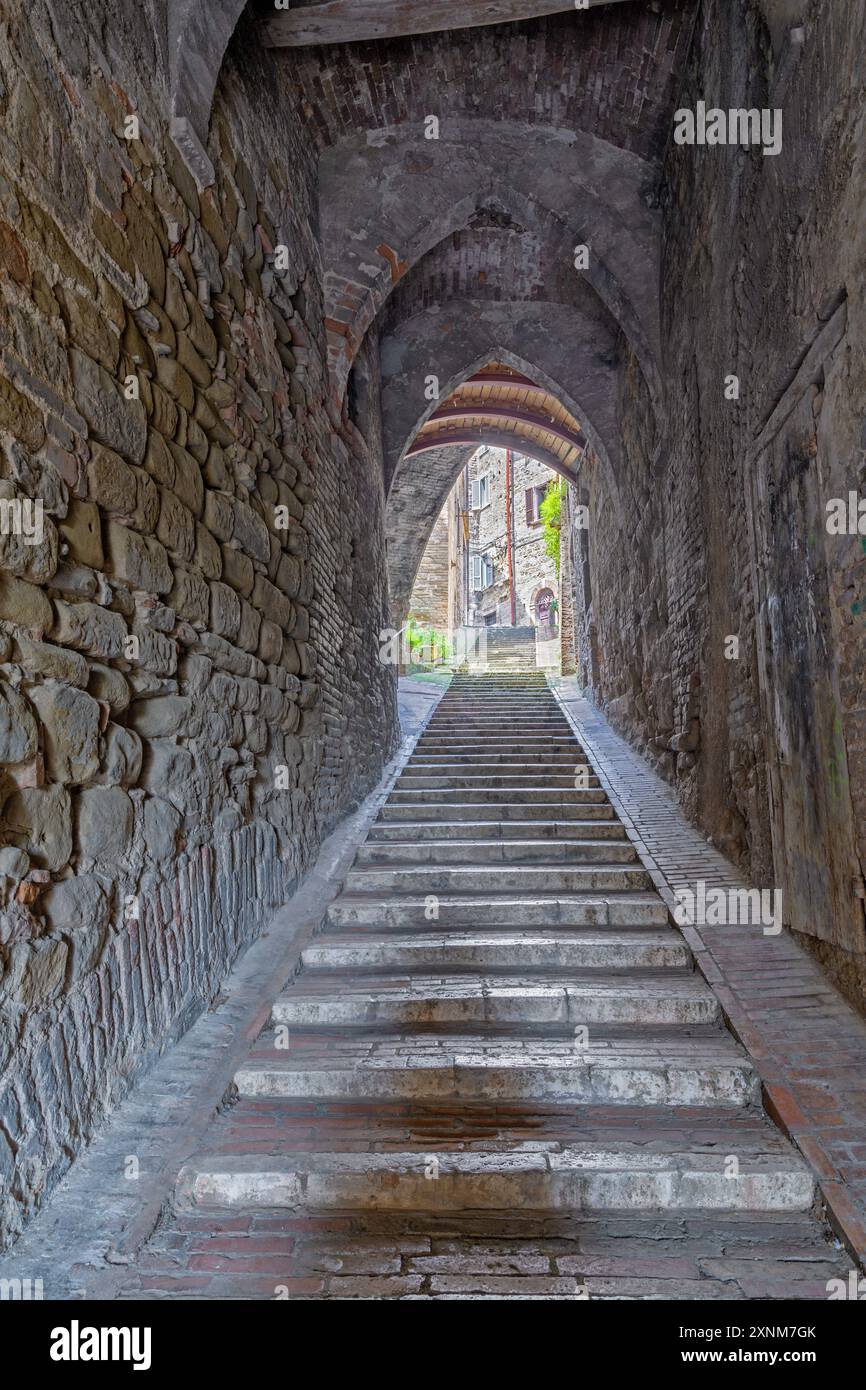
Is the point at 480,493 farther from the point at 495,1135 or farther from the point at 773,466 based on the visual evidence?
the point at 495,1135

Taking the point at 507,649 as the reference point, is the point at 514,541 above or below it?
above

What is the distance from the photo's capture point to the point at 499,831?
203 inches

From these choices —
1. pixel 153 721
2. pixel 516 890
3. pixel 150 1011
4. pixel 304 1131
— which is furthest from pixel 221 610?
pixel 516 890

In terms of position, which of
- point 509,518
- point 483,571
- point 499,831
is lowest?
point 499,831

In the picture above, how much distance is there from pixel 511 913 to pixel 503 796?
2.10 m

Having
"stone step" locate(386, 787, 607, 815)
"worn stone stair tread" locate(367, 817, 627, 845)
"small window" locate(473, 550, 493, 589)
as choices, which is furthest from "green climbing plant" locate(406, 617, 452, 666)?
"small window" locate(473, 550, 493, 589)

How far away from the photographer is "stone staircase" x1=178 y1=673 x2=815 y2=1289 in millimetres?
2145

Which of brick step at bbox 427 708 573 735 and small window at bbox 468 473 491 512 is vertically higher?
small window at bbox 468 473 491 512

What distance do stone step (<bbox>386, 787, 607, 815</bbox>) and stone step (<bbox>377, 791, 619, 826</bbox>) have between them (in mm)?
92

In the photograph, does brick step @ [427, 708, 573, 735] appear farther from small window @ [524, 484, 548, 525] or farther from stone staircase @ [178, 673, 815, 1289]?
small window @ [524, 484, 548, 525]

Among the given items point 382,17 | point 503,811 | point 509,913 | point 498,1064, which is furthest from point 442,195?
point 498,1064

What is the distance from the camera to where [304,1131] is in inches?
94.2

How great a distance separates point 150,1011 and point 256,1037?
0.52 m

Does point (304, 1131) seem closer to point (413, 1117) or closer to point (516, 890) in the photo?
point (413, 1117)
